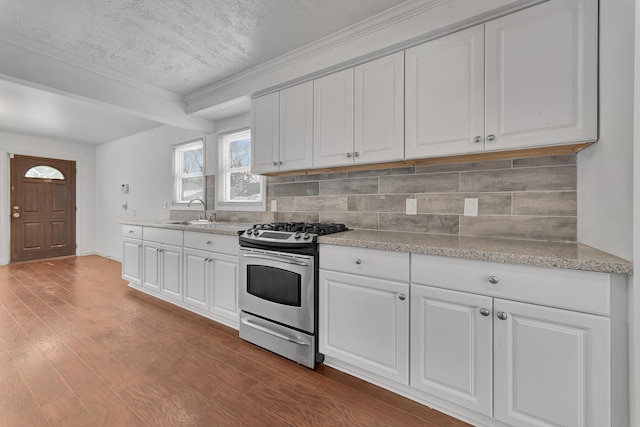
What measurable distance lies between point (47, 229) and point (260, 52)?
6178 mm

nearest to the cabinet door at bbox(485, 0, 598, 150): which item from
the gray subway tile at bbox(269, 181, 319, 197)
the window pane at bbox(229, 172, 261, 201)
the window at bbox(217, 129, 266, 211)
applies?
the gray subway tile at bbox(269, 181, 319, 197)

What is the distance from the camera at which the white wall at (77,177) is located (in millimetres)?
5176

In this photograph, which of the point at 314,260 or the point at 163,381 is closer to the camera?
the point at 163,381

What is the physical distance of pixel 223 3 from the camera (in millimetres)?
1866

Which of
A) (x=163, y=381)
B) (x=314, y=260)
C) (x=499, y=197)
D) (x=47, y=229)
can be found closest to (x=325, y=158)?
(x=314, y=260)

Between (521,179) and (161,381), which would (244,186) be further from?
(521,179)

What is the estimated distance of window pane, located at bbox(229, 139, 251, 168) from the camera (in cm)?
356

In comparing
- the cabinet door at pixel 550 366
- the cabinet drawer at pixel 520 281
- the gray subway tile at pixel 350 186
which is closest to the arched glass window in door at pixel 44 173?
the gray subway tile at pixel 350 186

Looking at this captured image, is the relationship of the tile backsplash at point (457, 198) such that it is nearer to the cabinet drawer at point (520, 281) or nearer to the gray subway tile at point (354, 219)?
the gray subway tile at point (354, 219)

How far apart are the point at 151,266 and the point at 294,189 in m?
1.97

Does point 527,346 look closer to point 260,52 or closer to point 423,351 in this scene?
point 423,351

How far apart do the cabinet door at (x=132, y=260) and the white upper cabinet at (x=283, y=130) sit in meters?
2.00

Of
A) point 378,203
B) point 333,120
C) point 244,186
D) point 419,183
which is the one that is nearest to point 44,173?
point 244,186

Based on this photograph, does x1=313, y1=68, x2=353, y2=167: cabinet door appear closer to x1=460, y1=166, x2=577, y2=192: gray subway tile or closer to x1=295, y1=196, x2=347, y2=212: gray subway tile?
x1=295, y1=196, x2=347, y2=212: gray subway tile
